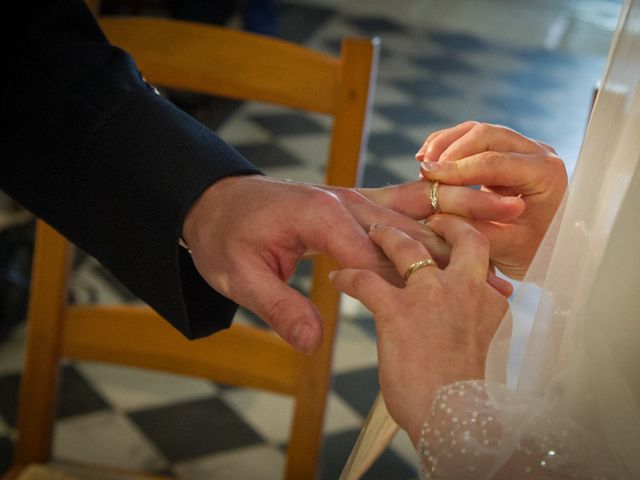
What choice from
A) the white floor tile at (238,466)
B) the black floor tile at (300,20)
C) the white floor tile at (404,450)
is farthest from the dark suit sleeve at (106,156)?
the black floor tile at (300,20)

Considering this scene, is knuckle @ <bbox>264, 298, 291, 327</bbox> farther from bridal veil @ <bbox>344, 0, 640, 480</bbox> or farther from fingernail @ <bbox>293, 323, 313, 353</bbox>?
bridal veil @ <bbox>344, 0, 640, 480</bbox>

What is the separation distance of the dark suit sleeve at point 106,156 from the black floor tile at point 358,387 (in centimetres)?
174

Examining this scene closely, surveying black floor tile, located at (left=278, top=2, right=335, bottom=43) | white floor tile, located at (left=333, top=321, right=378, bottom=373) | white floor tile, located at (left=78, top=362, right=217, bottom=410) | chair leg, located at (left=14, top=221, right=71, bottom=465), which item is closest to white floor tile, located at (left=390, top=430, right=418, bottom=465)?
white floor tile, located at (left=333, top=321, right=378, bottom=373)

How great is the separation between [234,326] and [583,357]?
2.62 ft

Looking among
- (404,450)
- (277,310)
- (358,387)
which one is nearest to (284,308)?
(277,310)

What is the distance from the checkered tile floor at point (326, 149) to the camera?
2.56m

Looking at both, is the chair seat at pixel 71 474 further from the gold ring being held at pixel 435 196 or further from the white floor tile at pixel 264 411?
the white floor tile at pixel 264 411

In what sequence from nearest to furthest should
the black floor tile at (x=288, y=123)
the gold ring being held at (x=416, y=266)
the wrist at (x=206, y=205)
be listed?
the gold ring being held at (x=416, y=266), the wrist at (x=206, y=205), the black floor tile at (x=288, y=123)

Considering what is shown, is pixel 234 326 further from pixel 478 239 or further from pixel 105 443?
pixel 105 443

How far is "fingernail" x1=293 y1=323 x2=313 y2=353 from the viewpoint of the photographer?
92 cm

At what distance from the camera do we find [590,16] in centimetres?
696

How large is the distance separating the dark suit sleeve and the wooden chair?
326mm

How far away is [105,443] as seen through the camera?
255cm

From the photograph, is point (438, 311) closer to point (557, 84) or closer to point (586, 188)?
point (586, 188)
